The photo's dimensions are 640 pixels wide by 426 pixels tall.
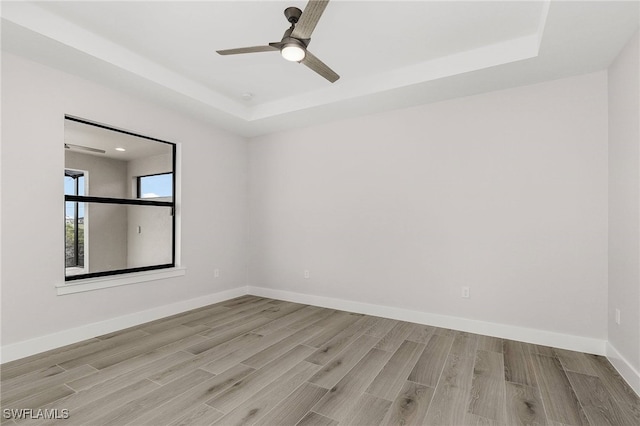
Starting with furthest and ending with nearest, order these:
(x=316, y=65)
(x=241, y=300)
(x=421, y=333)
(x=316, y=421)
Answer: (x=241, y=300)
(x=421, y=333)
(x=316, y=65)
(x=316, y=421)

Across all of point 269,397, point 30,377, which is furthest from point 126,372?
point 269,397

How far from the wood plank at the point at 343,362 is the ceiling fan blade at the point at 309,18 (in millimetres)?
2456

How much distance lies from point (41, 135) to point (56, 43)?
2.74 feet

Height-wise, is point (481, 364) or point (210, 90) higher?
point (210, 90)

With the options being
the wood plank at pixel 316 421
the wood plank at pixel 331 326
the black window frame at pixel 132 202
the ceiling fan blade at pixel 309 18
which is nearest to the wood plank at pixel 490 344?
the wood plank at pixel 331 326

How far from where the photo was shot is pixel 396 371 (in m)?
2.49

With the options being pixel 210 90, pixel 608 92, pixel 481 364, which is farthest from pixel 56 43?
pixel 608 92

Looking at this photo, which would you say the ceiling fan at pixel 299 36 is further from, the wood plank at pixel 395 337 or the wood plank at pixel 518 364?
the wood plank at pixel 518 364

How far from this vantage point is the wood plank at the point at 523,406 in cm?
189

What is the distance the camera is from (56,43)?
8.38 ft

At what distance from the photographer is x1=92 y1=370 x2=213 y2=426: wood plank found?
1.87 m

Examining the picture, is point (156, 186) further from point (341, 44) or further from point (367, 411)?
point (367, 411)

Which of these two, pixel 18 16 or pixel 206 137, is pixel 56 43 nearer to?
pixel 18 16

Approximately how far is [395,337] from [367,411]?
135 cm
